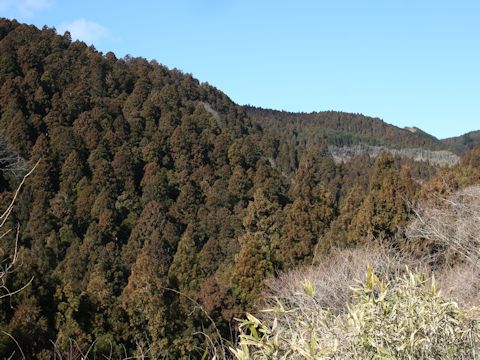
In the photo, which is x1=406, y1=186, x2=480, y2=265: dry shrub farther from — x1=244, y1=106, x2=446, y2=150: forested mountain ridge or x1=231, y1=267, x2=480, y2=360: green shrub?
x1=244, y1=106, x2=446, y2=150: forested mountain ridge

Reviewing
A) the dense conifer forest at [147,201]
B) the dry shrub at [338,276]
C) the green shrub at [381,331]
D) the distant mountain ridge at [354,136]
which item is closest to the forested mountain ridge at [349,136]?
the distant mountain ridge at [354,136]

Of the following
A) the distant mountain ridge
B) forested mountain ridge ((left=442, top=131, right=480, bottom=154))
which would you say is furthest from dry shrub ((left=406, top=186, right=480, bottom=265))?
forested mountain ridge ((left=442, top=131, right=480, bottom=154))

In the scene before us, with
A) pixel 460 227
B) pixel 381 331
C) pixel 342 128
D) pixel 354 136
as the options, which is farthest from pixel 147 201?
pixel 342 128

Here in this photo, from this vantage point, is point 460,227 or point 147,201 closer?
point 460,227

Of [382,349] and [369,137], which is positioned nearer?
[382,349]

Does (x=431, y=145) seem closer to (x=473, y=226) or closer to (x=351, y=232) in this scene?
(x=351, y=232)

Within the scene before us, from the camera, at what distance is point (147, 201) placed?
38438mm

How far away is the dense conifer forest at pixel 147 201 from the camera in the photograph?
1631cm

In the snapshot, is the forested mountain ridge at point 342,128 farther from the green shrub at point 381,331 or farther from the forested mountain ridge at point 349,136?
the green shrub at point 381,331

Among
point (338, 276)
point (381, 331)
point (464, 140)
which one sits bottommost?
point (338, 276)

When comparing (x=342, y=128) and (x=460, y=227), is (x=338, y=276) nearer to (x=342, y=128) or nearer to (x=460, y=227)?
(x=460, y=227)

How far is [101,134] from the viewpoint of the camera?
146ft

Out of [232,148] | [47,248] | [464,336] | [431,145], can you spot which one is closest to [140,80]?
[232,148]

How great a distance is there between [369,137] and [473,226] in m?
106
